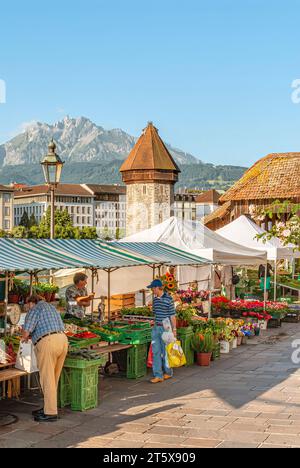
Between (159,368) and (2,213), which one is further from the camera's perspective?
(2,213)

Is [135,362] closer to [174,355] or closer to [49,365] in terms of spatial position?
[174,355]

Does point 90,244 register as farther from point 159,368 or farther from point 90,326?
point 159,368

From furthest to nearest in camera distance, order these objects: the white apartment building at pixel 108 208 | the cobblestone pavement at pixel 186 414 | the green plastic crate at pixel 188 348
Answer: the white apartment building at pixel 108 208, the green plastic crate at pixel 188 348, the cobblestone pavement at pixel 186 414

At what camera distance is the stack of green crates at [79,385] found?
9.03 m

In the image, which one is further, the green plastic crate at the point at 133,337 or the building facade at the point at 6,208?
the building facade at the point at 6,208

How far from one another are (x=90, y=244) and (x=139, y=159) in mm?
57706

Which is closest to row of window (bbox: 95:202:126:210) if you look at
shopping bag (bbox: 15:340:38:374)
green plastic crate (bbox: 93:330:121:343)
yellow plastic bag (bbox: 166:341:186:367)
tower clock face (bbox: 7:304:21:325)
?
tower clock face (bbox: 7:304:21:325)

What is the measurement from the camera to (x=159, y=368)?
1112 centimetres

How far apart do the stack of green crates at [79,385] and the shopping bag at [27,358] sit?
20.1 inches

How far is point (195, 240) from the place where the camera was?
61.9 ft

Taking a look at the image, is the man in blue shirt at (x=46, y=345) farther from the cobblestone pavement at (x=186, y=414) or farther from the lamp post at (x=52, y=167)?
the lamp post at (x=52, y=167)

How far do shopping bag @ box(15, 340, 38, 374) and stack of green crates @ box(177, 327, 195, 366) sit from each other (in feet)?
14.4

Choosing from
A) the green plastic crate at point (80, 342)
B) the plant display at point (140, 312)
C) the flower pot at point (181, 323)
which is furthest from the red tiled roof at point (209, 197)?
the green plastic crate at point (80, 342)
